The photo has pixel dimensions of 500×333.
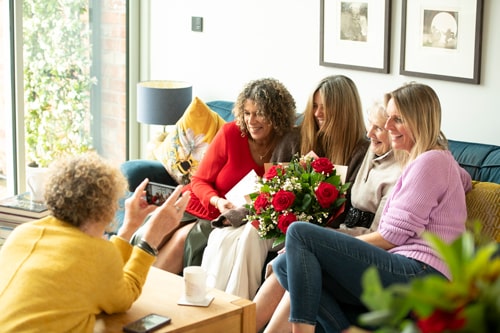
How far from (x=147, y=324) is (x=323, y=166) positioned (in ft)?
3.85

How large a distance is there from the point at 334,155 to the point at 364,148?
0.14 metres

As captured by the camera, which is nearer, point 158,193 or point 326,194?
point 326,194

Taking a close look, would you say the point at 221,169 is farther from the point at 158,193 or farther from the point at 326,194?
the point at 326,194

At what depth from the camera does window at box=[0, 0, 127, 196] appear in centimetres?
496

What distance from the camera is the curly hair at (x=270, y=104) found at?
380 cm

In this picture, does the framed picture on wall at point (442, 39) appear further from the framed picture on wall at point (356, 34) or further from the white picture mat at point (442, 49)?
the framed picture on wall at point (356, 34)

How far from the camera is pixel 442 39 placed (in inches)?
148

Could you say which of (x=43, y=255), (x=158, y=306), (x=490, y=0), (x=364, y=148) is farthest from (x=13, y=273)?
(x=490, y=0)

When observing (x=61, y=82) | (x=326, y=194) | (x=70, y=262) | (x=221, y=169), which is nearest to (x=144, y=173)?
(x=221, y=169)

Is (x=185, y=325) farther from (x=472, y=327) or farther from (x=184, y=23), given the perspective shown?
(x=184, y=23)

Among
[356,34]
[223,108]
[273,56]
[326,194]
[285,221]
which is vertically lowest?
[285,221]

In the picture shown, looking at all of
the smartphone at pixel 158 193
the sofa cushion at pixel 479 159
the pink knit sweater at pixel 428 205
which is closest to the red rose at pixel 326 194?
the pink knit sweater at pixel 428 205

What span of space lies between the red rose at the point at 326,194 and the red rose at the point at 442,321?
7.53 ft

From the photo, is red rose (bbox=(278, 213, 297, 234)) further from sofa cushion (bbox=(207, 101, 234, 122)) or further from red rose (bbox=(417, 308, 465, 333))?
red rose (bbox=(417, 308, 465, 333))
